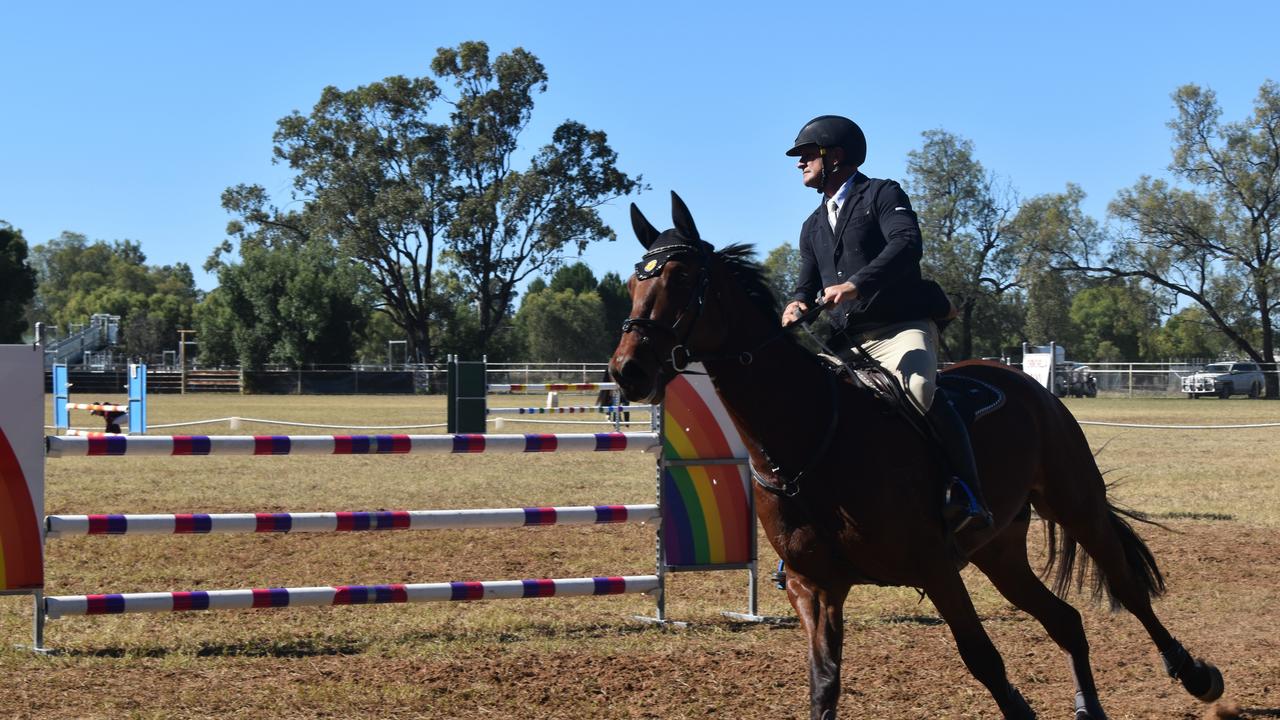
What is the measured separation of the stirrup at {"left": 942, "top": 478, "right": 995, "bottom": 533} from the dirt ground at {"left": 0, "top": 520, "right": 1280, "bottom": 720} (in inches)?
53.0

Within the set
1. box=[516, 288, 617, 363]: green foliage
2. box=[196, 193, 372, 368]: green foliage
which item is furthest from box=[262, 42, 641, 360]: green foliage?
box=[516, 288, 617, 363]: green foliage

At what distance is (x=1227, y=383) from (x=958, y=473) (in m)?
53.8

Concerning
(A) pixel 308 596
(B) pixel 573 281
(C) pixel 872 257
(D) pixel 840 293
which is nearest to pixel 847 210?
(C) pixel 872 257

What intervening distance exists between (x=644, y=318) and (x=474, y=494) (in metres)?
12.0

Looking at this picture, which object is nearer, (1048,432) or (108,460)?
(1048,432)

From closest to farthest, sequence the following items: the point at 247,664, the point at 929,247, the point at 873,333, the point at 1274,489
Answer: the point at 873,333
the point at 247,664
the point at 1274,489
the point at 929,247

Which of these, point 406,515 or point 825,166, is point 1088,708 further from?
point 406,515

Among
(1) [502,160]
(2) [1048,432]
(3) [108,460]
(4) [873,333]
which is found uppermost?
(1) [502,160]

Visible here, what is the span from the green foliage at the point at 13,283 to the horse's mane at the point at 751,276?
69.4 m

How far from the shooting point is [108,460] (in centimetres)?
2191

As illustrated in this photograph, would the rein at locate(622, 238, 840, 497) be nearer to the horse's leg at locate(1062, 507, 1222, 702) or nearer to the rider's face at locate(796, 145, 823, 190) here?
the rider's face at locate(796, 145, 823, 190)

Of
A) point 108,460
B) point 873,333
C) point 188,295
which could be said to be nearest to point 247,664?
point 873,333

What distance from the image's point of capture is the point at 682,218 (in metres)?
4.88

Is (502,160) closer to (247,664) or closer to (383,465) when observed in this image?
(383,465)
